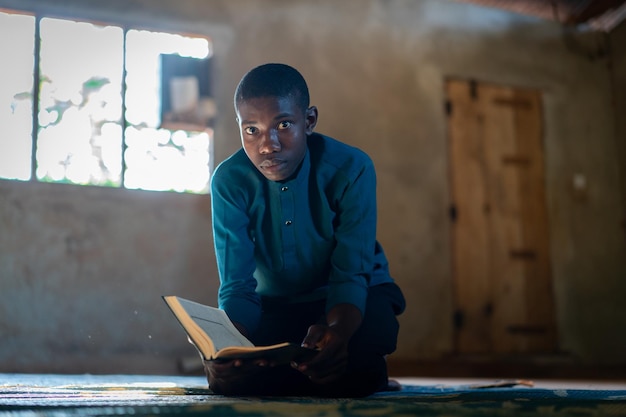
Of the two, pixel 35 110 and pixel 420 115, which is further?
pixel 420 115

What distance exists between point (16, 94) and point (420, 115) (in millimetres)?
2974

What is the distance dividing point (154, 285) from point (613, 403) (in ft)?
13.1

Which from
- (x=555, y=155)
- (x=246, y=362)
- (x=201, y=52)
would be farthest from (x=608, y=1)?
(x=246, y=362)

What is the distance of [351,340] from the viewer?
69.3 inches

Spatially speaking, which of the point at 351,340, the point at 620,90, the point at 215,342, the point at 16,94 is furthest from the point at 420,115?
the point at 215,342

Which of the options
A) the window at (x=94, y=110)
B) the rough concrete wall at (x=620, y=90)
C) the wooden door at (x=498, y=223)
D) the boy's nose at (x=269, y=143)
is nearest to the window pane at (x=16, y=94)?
the window at (x=94, y=110)

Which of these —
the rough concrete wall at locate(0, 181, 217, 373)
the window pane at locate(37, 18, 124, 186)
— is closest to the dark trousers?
the rough concrete wall at locate(0, 181, 217, 373)

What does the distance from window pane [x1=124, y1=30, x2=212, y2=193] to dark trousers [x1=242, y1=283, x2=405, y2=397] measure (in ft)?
10.3

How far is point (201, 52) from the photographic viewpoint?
5.30 meters

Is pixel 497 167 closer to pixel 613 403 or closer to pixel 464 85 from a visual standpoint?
pixel 464 85

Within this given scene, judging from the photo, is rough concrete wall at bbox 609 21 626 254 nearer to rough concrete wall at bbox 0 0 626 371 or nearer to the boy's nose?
rough concrete wall at bbox 0 0 626 371

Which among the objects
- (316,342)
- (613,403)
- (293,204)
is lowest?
(613,403)

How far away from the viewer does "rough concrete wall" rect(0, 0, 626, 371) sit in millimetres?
5200

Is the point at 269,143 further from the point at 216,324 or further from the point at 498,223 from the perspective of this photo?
the point at 498,223
